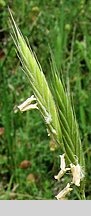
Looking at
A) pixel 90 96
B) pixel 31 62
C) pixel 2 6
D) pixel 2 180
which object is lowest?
pixel 2 180

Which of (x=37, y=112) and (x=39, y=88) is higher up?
(x=39, y=88)

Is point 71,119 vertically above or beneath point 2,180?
above

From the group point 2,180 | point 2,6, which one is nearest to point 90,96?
point 2,180

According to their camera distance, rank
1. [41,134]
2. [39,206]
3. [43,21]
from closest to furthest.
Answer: [39,206]
[41,134]
[43,21]

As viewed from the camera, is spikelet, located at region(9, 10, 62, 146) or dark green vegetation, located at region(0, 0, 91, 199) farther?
dark green vegetation, located at region(0, 0, 91, 199)

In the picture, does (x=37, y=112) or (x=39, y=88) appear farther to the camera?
(x=37, y=112)

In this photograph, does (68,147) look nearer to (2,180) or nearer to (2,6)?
(2,180)

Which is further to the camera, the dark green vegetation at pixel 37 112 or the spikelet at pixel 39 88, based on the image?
the dark green vegetation at pixel 37 112

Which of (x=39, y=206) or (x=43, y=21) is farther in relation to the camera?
(x=43, y=21)
